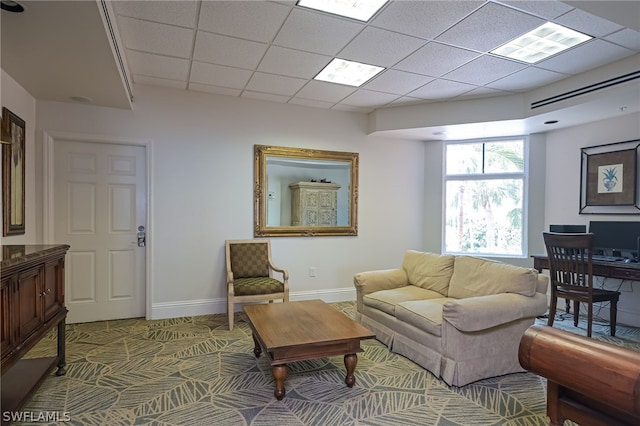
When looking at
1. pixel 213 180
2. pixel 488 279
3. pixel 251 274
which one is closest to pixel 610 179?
pixel 488 279

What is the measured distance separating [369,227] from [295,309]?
93.5 inches

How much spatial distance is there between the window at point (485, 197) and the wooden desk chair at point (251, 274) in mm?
2831

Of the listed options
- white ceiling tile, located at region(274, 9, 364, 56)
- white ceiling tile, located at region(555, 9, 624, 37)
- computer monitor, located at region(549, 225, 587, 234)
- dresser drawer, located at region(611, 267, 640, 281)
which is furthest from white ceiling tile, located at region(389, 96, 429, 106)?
dresser drawer, located at region(611, 267, 640, 281)

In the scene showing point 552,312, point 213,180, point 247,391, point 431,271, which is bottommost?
point 247,391

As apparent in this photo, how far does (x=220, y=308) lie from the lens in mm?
4395

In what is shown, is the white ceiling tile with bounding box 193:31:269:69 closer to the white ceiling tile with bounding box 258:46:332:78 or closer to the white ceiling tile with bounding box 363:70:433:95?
the white ceiling tile with bounding box 258:46:332:78

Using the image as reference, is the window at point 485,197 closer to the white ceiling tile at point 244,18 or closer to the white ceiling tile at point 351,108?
the white ceiling tile at point 351,108

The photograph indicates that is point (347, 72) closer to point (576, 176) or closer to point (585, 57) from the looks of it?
point (585, 57)

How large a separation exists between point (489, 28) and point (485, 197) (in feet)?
10.1

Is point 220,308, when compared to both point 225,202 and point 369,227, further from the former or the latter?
point 369,227

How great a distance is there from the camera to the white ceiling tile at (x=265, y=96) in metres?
4.32

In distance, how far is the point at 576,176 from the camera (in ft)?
15.0

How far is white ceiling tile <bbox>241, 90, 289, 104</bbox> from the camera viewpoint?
4.32m

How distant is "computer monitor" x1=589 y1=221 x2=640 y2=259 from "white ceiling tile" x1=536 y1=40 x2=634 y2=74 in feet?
5.91
